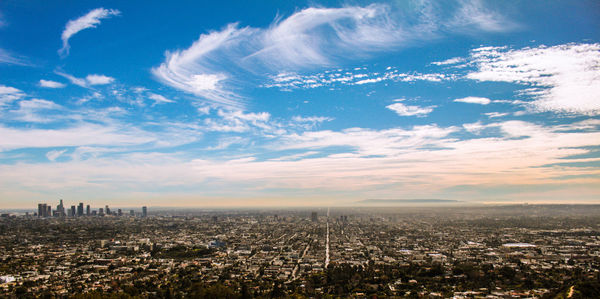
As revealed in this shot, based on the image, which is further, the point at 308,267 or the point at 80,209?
the point at 80,209

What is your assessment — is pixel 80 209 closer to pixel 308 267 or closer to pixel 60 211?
pixel 60 211

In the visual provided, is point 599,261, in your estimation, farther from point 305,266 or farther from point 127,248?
point 127,248

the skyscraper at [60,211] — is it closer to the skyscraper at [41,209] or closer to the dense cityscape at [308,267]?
the skyscraper at [41,209]

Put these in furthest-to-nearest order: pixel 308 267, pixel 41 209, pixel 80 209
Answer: pixel 80 209, pixel 41 209, pixel 308 267

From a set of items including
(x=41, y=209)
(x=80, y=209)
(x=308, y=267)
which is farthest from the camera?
(x=80, y=209)

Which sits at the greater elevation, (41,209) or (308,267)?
(41,209)

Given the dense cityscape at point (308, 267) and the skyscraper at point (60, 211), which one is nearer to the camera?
the dense cityscape at point (308, 267)

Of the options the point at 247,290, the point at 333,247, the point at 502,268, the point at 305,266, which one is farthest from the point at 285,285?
the point at 333,247

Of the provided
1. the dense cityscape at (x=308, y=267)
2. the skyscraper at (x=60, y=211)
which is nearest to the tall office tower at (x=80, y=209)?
the skyscraper at (x=60, y=211)

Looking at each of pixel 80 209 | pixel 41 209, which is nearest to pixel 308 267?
pixel 41 209

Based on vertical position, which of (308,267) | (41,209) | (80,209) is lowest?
(308,267)

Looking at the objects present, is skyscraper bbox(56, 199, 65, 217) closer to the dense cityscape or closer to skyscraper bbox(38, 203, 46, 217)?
skyscraper bbox(38, 203, 46, 217)
